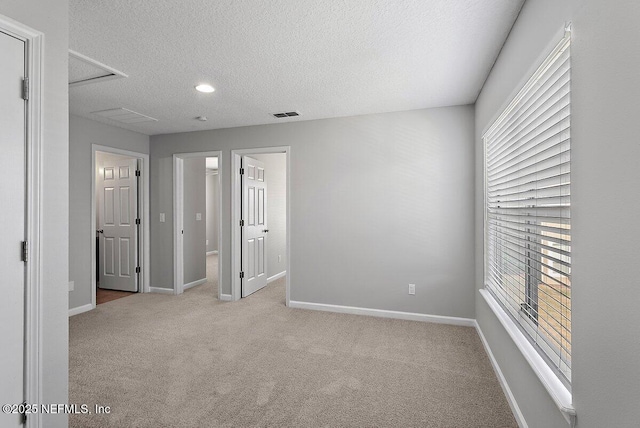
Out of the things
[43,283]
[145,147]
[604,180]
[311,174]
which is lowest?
[43,283]

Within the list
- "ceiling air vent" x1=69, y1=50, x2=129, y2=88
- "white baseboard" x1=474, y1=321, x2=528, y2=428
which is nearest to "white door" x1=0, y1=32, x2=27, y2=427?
"ceiling air vent" x1=69, y1=50, x2=129, y2=88

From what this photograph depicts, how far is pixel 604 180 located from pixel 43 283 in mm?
2266

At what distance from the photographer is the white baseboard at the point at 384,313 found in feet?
11.8

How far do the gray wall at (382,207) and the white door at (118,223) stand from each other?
191cm

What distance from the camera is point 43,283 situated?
59.1 inches

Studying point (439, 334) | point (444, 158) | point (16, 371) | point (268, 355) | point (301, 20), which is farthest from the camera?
point (444, 158)

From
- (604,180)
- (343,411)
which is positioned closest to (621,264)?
(604,180)

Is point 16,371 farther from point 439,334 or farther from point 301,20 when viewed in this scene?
point 439,334

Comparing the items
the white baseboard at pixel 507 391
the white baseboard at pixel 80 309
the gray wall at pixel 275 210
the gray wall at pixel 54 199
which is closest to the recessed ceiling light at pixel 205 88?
the gray wall at pixel 54 199

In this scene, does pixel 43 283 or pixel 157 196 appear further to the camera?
pixel 157 196

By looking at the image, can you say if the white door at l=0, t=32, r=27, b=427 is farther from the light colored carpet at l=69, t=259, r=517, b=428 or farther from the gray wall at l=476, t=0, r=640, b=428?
the gray wall at l=476, t=0, r=640, b=428

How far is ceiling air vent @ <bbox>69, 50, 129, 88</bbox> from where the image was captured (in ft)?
8.15

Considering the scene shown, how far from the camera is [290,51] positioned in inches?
93.5

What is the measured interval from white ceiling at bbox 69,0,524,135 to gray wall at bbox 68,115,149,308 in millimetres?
644
